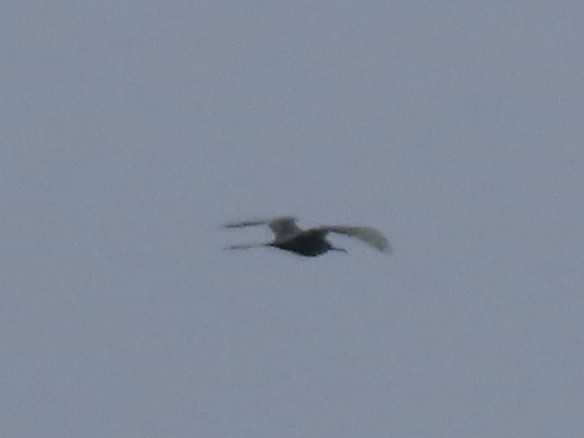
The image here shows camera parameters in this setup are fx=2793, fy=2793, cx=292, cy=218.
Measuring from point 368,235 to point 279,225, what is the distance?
5671 millimetres

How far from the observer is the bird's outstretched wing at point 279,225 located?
5766 cm

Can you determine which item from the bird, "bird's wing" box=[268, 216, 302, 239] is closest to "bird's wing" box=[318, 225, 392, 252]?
the bird

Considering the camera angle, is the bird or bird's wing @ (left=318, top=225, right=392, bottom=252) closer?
bird's wing @ (left=318, top=225, right=392, bottom=252)

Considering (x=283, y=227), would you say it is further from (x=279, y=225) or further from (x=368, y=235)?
(x=368, y=235)

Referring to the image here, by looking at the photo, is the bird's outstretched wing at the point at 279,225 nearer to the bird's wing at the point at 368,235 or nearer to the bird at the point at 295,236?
the bird at the point at 295,236

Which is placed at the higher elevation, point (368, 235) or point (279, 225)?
point (279, 225)

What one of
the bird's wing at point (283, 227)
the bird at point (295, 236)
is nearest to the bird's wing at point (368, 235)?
the bird at point (295, 236)

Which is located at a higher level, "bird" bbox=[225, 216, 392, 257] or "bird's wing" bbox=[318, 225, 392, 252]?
"bird" bbox=[225, 216, 392, 257]

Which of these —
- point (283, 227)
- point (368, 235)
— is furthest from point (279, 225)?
point (368, 235)

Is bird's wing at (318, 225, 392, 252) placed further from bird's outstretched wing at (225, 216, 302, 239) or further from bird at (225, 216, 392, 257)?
bird's outstretched wing at (225, 216, 302, 239)

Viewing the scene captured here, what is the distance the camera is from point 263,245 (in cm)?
5622

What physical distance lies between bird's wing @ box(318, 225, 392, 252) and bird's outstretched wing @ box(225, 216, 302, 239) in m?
3.51

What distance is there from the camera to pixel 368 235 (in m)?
52.7

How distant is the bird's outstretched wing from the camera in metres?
57.7
